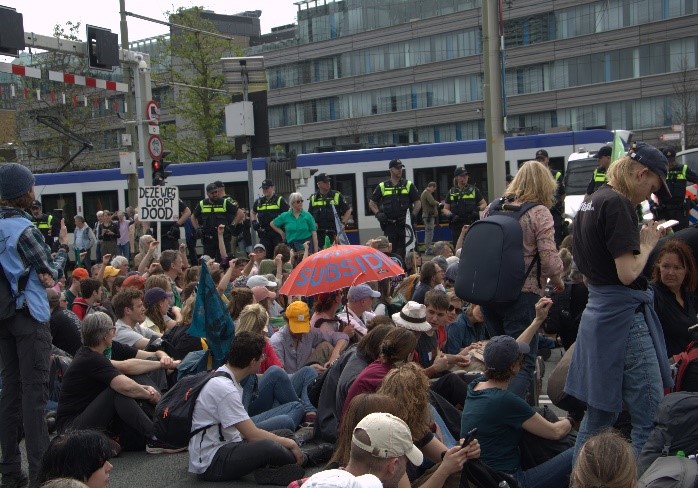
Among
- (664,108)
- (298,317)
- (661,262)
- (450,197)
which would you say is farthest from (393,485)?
(664,108)

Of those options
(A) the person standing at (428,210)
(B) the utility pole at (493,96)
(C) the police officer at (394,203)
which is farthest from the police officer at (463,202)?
(A) the person standing at (428,210)

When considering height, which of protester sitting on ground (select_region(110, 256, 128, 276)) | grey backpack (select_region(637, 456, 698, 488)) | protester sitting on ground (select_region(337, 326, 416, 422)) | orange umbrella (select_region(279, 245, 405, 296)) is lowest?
grey backpack (select_region(637, 456, 698, 488))

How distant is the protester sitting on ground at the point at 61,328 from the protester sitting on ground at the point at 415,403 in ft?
14.3

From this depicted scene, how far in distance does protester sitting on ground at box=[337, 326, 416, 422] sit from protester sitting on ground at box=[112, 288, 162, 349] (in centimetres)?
299

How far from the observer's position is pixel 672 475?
13.2 ft

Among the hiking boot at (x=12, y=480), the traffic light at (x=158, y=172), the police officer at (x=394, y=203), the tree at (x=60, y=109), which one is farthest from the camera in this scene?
the tree at (x=60, y=109)

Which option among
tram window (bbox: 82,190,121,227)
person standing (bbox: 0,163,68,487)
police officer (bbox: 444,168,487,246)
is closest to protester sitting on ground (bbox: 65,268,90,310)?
person standing (bbox: 0,163,68,487)

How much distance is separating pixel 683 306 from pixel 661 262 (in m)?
0.34

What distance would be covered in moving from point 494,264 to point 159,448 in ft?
10.3

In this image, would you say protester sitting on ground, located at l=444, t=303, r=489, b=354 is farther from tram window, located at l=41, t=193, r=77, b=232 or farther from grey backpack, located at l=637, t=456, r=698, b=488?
tram window, located at l=41, t=193, r=77, b=232

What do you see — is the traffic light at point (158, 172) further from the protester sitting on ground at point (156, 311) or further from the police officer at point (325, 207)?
the protester sitting on ground at point (156, 311)

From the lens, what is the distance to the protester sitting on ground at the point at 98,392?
279 inches

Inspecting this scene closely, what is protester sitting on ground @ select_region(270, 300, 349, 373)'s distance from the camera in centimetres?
862

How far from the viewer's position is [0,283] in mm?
6074
